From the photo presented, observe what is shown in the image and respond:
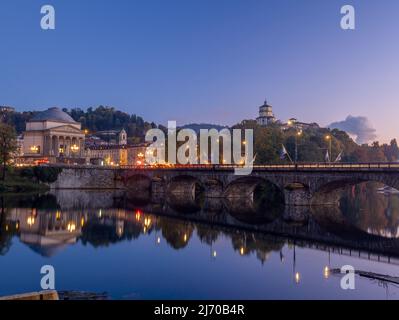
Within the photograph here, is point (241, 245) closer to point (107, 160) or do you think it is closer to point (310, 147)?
point (310, 147)

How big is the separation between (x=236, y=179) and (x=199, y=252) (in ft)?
136

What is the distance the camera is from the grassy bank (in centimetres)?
10212

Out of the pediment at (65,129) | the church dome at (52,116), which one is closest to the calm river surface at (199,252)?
the pediment at (65,129)

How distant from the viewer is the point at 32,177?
10894cm

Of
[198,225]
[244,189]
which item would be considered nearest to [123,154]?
[244,189]

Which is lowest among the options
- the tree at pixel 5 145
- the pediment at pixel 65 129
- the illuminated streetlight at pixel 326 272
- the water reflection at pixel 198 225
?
the illuminated streetlight at pixel 326 272

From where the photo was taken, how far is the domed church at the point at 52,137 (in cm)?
15238

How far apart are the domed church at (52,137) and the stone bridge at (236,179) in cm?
3753

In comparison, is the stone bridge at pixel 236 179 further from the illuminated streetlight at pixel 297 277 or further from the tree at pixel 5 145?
the illuminated streetlight at pixel 297 277

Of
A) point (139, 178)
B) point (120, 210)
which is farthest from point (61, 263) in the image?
point (139, 178)

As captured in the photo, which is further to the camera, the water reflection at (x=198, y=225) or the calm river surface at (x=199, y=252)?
the water reflection at (x=198, y=225)

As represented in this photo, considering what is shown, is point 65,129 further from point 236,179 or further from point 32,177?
point 236,179
